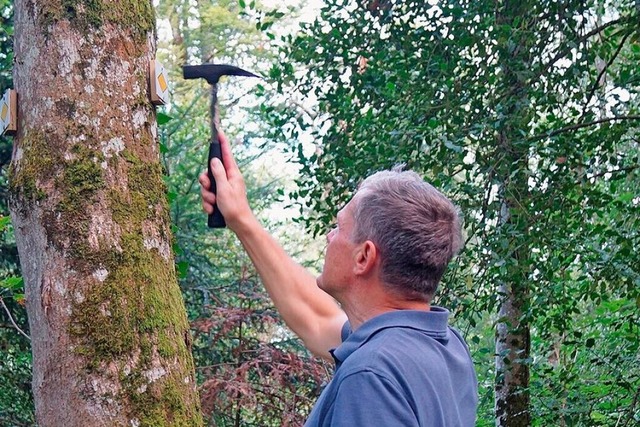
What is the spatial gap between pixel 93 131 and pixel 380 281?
2.67ft

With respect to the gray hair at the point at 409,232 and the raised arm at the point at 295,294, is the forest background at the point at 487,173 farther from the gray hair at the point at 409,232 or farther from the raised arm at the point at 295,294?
the gray hair at the point at 409,232

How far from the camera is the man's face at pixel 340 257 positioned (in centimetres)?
169

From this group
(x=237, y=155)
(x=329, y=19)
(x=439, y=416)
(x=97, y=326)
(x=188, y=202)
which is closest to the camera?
(x=439, y=416)

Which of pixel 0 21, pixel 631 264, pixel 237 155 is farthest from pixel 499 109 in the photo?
pixel 237 155

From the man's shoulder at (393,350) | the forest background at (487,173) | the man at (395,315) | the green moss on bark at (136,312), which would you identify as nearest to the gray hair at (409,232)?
the man at (395,315)

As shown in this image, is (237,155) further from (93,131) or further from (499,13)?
(93,131)

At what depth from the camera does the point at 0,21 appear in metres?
5.51

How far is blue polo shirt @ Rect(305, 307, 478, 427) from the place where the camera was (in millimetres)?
1345

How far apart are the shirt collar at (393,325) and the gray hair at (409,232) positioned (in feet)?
0.18

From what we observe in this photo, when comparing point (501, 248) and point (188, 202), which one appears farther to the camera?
point (188, 202)

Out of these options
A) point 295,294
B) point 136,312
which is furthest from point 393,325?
point 295,294

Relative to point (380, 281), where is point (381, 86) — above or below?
above

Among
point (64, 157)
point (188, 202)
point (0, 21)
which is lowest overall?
point (188, 202)

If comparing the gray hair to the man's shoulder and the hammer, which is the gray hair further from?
the hammer
